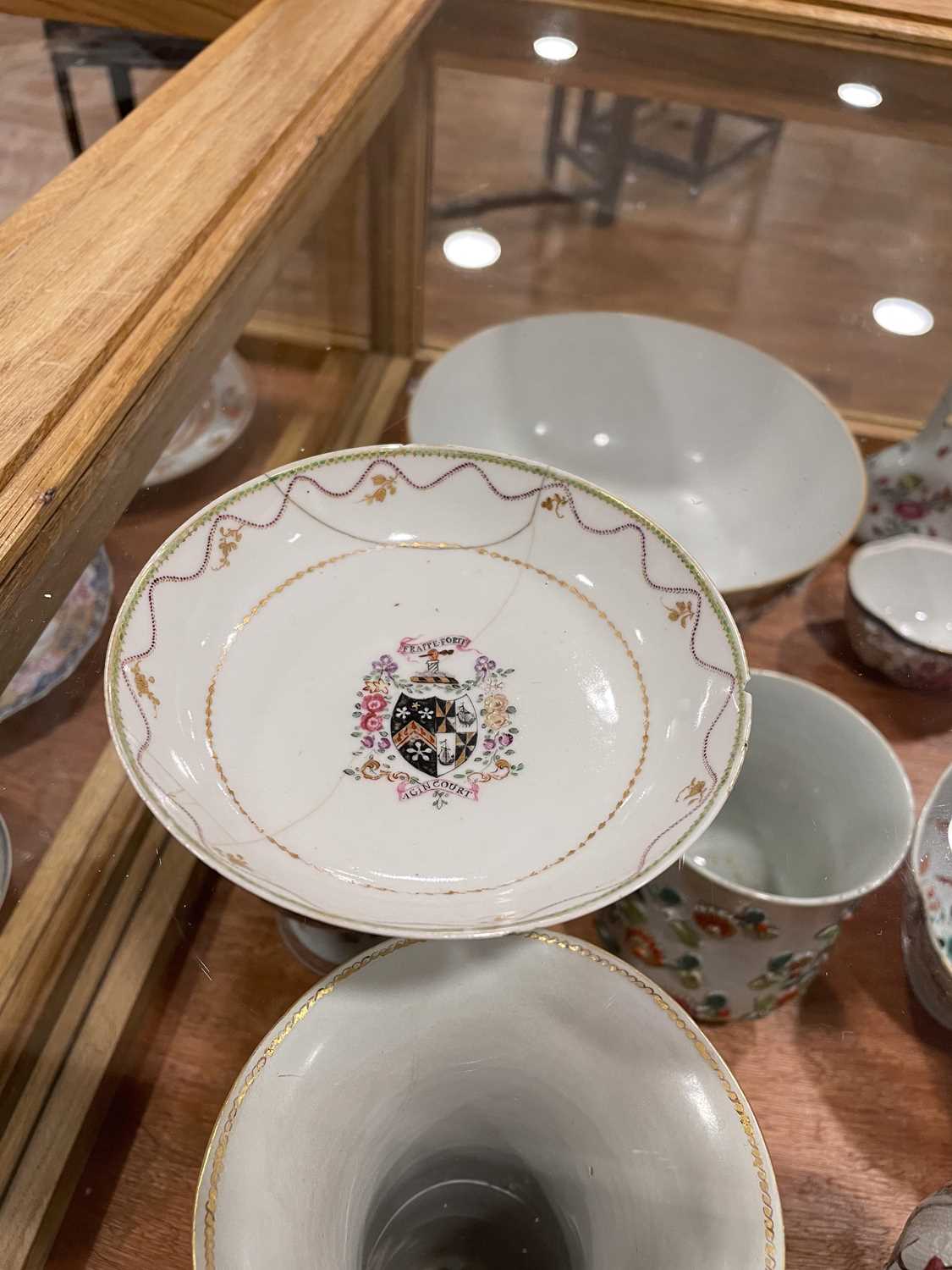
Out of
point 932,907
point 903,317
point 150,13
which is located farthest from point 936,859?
point 150,13

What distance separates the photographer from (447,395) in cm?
73

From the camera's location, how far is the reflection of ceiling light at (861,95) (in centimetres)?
79

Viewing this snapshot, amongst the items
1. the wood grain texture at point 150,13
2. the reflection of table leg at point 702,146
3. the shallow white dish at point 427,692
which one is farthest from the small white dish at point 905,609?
the wood grain texture at point 150,13

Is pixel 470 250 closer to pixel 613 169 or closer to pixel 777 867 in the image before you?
pixel 613 169

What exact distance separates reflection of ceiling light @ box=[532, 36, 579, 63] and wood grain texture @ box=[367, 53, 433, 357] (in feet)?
0.34

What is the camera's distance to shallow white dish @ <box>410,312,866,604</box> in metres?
0.71

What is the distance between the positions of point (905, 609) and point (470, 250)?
44 cm

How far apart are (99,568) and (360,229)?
40 centimetres

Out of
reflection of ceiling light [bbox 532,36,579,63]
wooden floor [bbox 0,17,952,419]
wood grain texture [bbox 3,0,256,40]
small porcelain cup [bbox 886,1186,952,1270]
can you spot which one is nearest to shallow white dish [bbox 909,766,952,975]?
small porcelain cup [bbox 886,1186,952,1270]

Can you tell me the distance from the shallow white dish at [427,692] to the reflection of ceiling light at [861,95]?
51 cm

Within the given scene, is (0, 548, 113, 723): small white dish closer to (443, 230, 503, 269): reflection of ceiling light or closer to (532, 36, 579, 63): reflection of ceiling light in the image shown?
(443, 230, 503, 269): reflection of ceiling light

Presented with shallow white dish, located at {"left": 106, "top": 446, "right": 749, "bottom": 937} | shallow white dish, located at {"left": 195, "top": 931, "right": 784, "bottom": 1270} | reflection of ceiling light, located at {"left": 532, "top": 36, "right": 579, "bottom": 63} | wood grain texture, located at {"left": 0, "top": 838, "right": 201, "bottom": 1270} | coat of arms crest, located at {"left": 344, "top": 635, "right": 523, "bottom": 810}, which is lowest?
wood grain texture, located at {"left": 0, "top": 838, "right": 201, "bottom": 1270}

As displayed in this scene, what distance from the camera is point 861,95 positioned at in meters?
0.79

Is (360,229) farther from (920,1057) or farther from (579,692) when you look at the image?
(920,1057)
